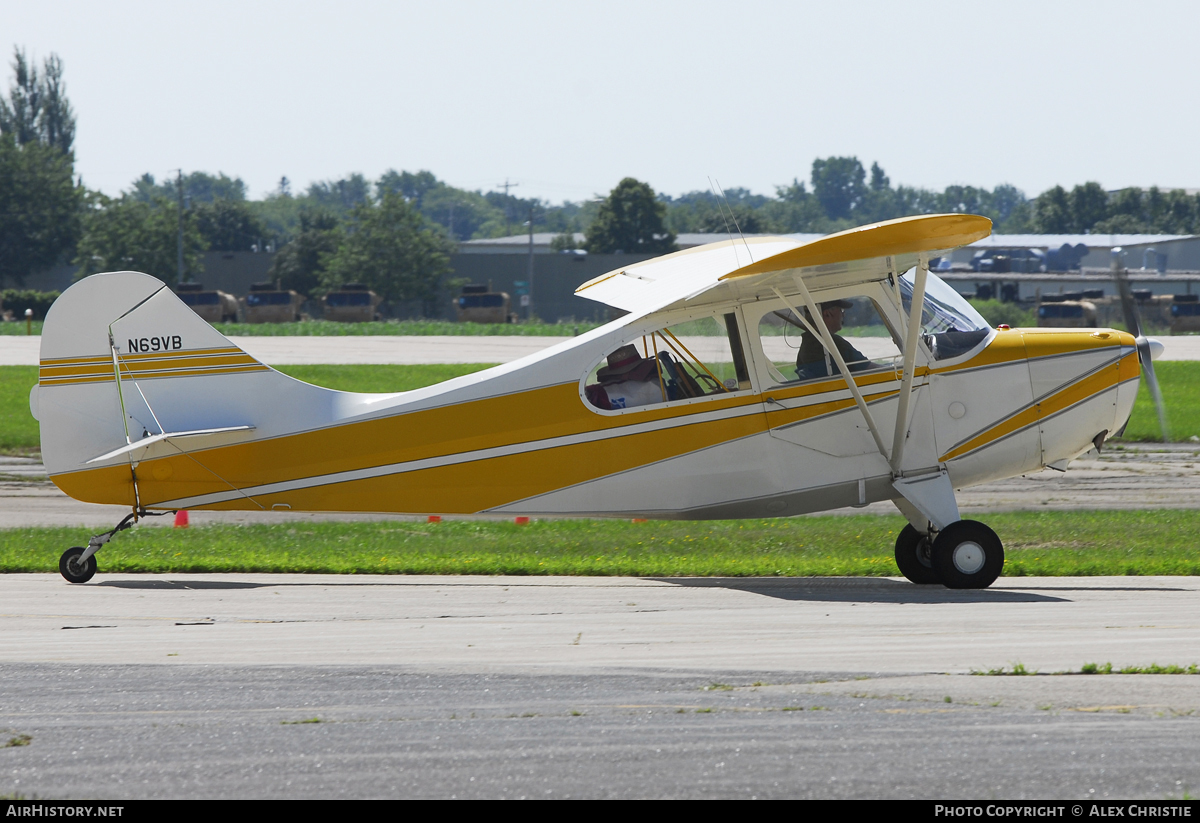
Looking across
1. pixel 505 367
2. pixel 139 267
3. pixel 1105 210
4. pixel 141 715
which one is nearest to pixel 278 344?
pixel 505 367

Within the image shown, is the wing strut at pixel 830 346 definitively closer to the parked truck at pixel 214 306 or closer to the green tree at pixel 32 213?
the parked truck at pixel 214 306

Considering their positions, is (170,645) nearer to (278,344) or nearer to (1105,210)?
(278,344)

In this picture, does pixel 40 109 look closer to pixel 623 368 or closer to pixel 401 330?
pixel 401 330

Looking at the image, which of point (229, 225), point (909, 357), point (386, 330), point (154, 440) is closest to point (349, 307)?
point (386, 330)

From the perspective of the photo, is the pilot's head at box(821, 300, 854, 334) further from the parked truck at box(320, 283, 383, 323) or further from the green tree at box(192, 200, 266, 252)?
the green tree at box(192, 200, 266, 252)

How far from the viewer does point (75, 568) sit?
905 centimetres

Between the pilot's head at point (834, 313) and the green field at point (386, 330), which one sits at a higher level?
the pilot's head at point (834, 313)

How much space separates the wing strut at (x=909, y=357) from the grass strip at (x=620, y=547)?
1.28 metres

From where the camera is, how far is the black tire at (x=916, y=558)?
369 inches

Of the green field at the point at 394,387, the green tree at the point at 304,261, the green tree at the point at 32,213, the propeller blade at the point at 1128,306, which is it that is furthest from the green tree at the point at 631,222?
the propeller blade at the point at 1128,306

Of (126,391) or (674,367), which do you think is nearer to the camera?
(126,391)

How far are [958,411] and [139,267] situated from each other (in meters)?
77.7

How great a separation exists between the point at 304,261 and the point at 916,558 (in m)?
79.4

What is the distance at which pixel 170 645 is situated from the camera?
6.76 metres
